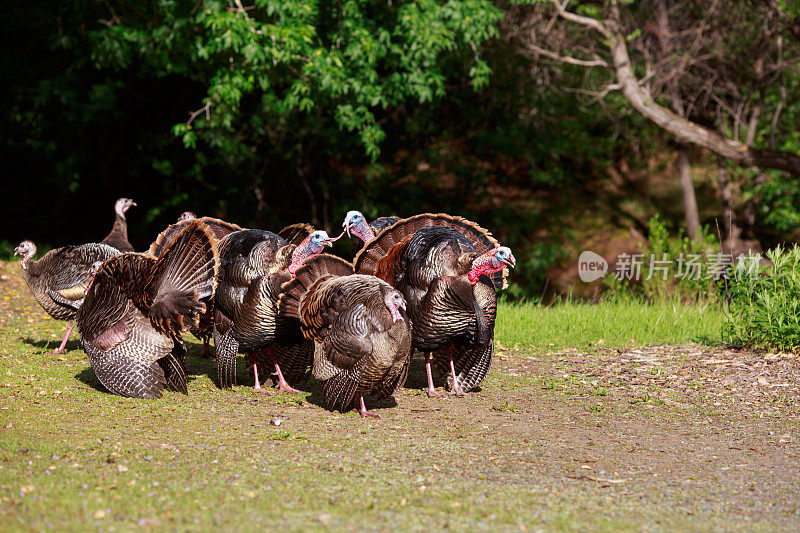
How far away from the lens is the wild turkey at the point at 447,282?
5949 millimetres

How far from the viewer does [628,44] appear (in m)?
15.5

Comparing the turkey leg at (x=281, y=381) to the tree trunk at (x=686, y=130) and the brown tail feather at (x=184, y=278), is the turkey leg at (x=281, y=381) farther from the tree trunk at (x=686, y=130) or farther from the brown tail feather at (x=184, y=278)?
the tree trunk at (x=686, y=130)

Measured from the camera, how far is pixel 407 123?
A: 1545 centimetres

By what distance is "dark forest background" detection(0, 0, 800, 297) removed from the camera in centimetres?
1212

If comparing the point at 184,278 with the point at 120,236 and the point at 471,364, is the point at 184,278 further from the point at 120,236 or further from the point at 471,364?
the point at 120,236

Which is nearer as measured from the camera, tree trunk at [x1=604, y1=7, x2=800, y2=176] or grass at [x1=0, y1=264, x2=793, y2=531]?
grass at [x1=0, y1=264, x2=793, y2=531]

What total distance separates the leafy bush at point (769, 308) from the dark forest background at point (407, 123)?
4.54 m

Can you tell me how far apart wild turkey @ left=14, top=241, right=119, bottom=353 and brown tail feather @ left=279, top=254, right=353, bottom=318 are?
2.21 metres

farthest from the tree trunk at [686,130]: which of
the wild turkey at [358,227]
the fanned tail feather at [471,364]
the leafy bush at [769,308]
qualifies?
the fanned tail feather at [471,364]

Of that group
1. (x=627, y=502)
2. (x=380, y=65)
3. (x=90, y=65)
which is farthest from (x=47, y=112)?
(x=627, y=502)

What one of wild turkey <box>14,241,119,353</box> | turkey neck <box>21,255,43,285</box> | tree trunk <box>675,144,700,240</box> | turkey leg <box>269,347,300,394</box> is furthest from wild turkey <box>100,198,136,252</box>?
tree trunk <box>675,144,700,240</box>

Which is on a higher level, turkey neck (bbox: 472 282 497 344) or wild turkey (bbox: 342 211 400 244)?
wild turkey (bbox: 342 211 400 244)

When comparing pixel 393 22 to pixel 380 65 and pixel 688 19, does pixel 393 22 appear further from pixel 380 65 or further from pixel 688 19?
pixel 688 19

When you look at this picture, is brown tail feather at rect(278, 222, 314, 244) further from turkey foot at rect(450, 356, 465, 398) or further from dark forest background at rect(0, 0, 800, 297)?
dark forest background at rect(0, 0, 800, 297)
